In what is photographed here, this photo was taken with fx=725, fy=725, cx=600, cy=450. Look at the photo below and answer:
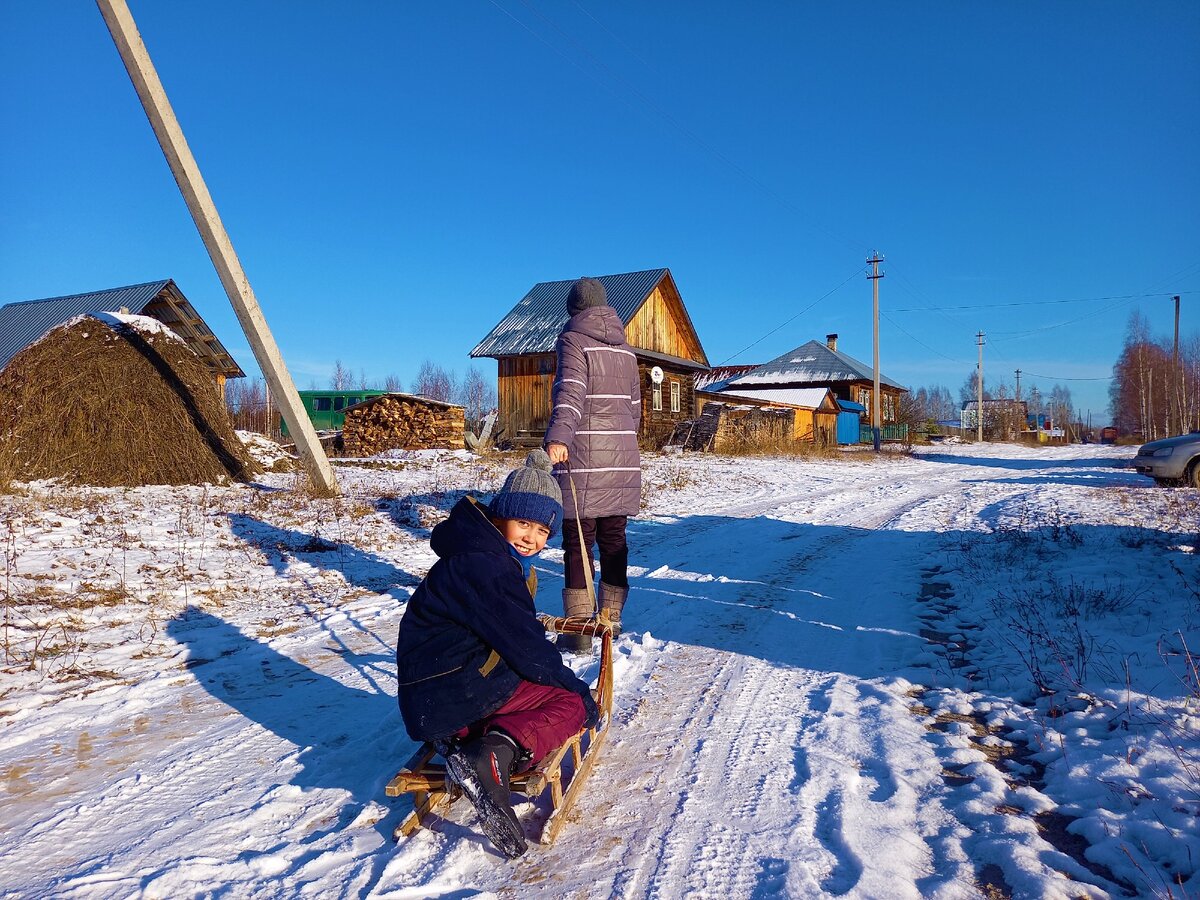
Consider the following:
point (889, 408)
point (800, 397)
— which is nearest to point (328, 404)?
point (800, 397)

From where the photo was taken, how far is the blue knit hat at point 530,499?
276cm

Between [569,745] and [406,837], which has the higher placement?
[569,745]

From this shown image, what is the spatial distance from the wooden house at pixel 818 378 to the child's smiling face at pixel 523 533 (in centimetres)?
4665

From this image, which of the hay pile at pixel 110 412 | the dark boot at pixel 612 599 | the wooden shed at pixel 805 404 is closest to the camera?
the dark boot at pixel 612 599

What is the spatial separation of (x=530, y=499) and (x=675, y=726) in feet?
4.53

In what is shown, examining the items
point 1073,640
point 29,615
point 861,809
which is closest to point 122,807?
point 861,809

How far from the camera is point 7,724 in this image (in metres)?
3.38

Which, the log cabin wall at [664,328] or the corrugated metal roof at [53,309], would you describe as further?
the log cabin wall at [664,328]

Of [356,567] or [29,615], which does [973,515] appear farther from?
[29,615]

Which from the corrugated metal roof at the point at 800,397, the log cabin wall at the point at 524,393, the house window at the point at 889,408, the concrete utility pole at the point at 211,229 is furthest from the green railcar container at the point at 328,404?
the house window at the point at 889,408

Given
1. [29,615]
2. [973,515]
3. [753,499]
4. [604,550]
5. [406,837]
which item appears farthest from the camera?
[753,499]

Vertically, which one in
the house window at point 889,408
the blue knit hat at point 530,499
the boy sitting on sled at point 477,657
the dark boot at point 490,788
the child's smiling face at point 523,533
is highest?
the house window at point 889,408

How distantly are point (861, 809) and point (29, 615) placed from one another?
17.4ft

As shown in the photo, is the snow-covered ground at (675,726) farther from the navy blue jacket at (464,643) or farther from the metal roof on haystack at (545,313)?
the metal roof on haystack at (545,313)
